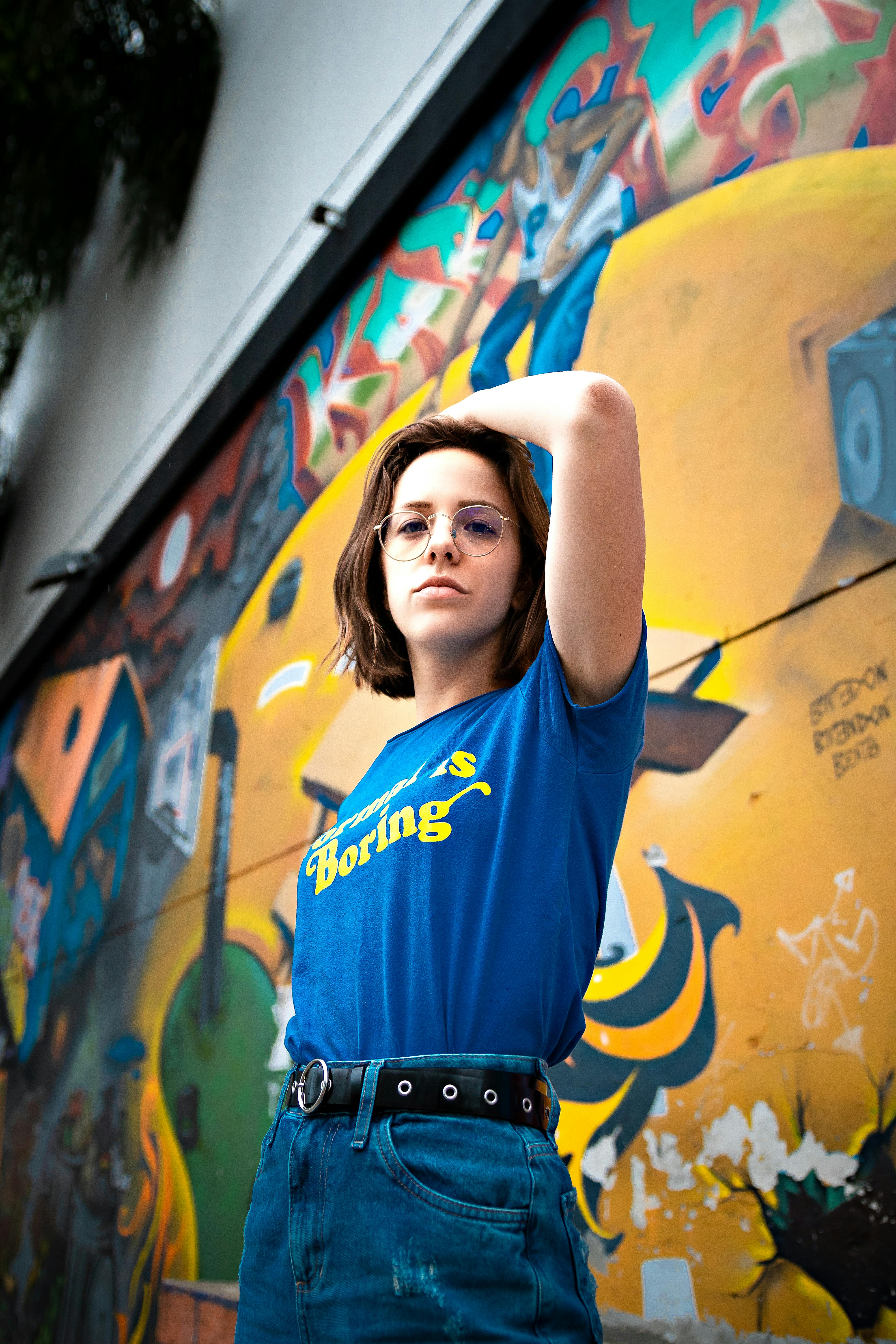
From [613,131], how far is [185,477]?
279cm

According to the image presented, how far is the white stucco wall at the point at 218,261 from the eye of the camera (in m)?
3.82

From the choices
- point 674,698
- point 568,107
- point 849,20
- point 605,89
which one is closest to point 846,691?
point 674,698

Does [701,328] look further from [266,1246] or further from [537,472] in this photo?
[266,1246]

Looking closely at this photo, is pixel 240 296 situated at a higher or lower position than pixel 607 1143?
higher

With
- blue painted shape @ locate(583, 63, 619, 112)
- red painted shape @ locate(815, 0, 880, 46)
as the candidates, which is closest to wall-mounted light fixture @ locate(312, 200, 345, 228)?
blue painted shape @ locate(583, 63, 619, 112)

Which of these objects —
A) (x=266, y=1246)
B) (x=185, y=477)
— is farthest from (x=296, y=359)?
(x=266, y=1246)

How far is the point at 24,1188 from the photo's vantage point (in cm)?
461

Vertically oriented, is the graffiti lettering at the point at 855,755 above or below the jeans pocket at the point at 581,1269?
above

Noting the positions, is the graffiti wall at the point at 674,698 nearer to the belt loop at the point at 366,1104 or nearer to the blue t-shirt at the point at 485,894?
the blue t-shirt at the point at 485,894

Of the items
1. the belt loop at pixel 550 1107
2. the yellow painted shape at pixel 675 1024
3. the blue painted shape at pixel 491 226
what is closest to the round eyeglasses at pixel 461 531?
the belt loop at pixel 550 1107

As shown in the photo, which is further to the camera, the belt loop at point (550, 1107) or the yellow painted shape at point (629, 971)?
the yellow painted shape at point (629, 971)

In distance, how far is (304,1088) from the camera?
3.26 ft

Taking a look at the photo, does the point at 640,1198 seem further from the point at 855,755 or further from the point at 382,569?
the point at 382,569

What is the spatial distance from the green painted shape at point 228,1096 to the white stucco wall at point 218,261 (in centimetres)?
272
